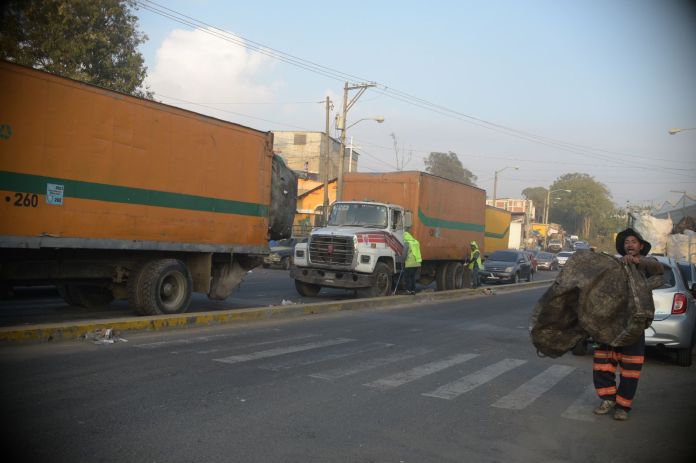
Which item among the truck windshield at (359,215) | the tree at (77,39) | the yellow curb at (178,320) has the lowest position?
the yellow curb at (178,320)

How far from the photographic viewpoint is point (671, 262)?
31.7 ft

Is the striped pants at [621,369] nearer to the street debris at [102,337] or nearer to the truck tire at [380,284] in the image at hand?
the street debris at [102,337]

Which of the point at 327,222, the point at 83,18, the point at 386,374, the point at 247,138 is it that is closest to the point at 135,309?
the point at 247,138

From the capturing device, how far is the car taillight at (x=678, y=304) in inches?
354

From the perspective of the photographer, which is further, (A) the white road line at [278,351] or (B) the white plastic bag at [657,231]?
(B) the white plastic bag at [657,231]

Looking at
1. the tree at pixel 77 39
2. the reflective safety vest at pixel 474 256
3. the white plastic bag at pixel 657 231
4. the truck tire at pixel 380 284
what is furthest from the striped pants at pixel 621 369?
the white plastic bag at pixel 657 231

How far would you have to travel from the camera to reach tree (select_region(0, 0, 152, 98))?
56.3 ft

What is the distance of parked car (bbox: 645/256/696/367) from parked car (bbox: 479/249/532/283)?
1853 cm

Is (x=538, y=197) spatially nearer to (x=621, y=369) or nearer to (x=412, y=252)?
(x=412, y=252)

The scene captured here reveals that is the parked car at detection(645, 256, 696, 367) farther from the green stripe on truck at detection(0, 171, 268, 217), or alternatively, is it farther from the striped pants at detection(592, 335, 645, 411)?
the green stripe on truck at detection(0, 171, 268, 217)

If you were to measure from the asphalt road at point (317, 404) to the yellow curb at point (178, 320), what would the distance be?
33cm

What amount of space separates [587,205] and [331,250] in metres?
105

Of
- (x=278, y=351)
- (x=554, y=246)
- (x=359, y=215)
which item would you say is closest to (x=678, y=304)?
(x=278, y=351)

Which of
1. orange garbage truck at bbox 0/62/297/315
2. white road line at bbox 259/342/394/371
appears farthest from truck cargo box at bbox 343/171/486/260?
white road line at bbox 259/342/394/371
